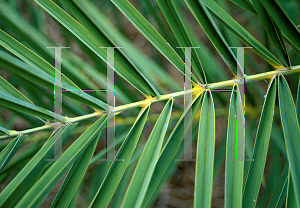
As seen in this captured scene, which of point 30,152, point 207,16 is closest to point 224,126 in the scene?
point 207,16

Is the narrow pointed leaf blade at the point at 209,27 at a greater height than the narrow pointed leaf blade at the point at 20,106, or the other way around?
the narrow pointed leaf blade at the point at 209,27

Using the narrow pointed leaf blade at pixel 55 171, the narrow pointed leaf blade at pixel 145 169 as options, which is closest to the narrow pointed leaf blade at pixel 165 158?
the narrow pointed leaf blade at pixel 145 169

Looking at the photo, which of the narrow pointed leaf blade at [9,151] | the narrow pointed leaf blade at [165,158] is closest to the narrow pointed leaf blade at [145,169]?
the narrow pointed leaf blade at [165,158]

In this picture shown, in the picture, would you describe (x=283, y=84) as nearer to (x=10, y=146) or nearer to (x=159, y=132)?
(x=159, y=132)

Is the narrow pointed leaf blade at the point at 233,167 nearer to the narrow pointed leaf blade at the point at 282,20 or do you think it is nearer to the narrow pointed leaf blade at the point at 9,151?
the narrow pointed leaf blade at the point at 282,20

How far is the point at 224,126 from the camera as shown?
56 cm

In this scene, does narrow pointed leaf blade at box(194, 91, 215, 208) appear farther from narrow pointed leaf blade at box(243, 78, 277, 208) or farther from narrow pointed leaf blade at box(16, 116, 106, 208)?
narrow pointed leaf blade at box(16, 116, 106, 208)

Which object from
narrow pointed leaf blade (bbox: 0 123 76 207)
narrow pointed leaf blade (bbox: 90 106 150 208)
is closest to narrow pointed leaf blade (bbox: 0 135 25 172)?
narrow pointed leaf blade (bbox: 0 123 76 207)

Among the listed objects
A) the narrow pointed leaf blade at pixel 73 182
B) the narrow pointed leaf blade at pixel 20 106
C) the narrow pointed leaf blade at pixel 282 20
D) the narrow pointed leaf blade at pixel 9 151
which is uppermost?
the narrow pointed leaf blade at pixel 282 20

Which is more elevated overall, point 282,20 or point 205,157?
point 282,20

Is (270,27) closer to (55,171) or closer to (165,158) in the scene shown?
(165,158)

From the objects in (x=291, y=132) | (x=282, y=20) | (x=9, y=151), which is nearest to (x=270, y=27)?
(x=282, y=20)

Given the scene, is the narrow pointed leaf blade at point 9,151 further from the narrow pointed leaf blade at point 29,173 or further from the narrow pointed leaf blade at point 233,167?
the narrow pointed leaf blade at point 233,167

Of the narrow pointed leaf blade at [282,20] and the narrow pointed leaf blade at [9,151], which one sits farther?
the narrow pointed leaf blade at [9,151]
